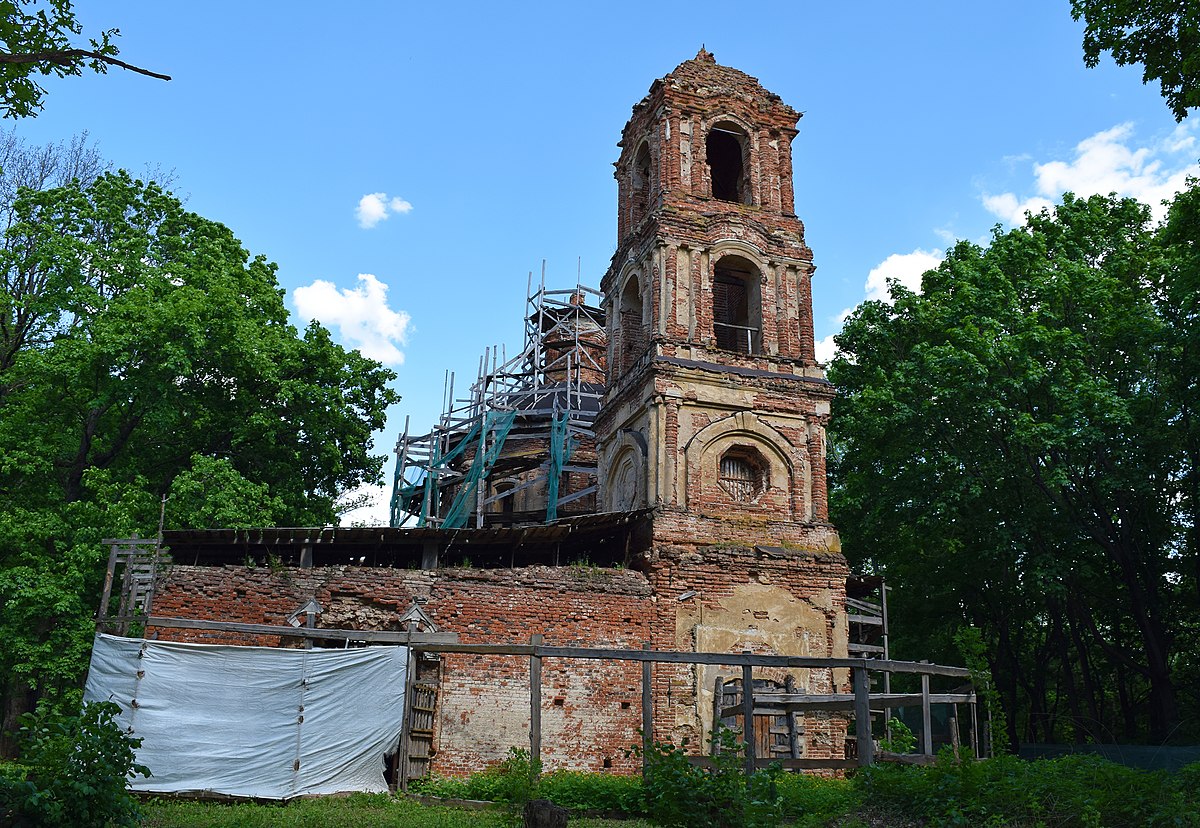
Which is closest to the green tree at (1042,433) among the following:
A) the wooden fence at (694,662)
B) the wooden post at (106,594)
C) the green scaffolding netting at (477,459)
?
the wooden fence at (694,662)

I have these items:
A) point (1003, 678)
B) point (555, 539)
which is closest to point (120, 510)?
point (555, 539)

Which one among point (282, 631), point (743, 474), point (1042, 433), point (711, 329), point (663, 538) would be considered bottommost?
point (282, 631)

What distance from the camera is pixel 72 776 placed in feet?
23.9

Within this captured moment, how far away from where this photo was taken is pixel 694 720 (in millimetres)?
16172

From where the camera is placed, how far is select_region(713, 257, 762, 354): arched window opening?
790 inches

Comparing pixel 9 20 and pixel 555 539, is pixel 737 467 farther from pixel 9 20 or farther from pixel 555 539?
pixel 9 20

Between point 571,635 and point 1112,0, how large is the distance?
1134cm

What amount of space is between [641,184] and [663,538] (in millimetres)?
8949

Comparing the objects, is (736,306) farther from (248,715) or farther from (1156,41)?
(248,715)

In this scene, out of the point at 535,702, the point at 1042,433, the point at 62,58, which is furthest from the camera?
the point at 1042,433

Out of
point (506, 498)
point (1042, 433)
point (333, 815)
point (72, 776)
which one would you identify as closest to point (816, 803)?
point (333, 815)

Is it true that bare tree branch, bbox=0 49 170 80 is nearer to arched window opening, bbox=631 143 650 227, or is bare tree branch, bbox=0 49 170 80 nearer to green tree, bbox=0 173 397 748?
green tree, bbox=0 173 397 748

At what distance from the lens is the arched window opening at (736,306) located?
790 inches

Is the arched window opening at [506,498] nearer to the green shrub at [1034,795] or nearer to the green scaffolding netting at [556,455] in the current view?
the green scaffolding netting at [556,455]
